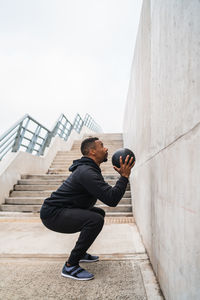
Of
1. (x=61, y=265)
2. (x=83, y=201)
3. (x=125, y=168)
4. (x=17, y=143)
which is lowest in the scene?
(x=61, y=265)

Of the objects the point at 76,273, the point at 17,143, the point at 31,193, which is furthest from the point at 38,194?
the point at 76,273

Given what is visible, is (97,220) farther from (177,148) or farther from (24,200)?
(24,200)

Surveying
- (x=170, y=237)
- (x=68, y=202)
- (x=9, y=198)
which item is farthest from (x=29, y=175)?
(x=170, y=237)

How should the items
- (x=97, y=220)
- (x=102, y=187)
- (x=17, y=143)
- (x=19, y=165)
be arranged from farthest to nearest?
1. (x=17, y=143)
2. (x=19, y=165)
3. (x=97, y=220)
4. (x=102, y=187)

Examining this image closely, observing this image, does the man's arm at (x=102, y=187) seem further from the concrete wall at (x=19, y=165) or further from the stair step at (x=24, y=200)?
the concrete wall at (x=19, y=165)

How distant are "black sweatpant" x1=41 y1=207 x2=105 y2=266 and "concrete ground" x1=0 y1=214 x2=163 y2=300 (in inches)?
10.5

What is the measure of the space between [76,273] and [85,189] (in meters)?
0.80

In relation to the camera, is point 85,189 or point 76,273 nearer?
point 76,273

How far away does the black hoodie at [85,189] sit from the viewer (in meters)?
2.08

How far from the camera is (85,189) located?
2.35 m

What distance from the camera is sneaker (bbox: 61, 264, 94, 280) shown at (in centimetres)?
218

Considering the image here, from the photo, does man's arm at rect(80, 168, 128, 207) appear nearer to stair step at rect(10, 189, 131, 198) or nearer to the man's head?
the man's head

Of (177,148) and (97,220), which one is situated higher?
(177,148)

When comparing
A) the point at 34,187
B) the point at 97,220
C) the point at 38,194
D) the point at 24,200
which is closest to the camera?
the point at 97,220
